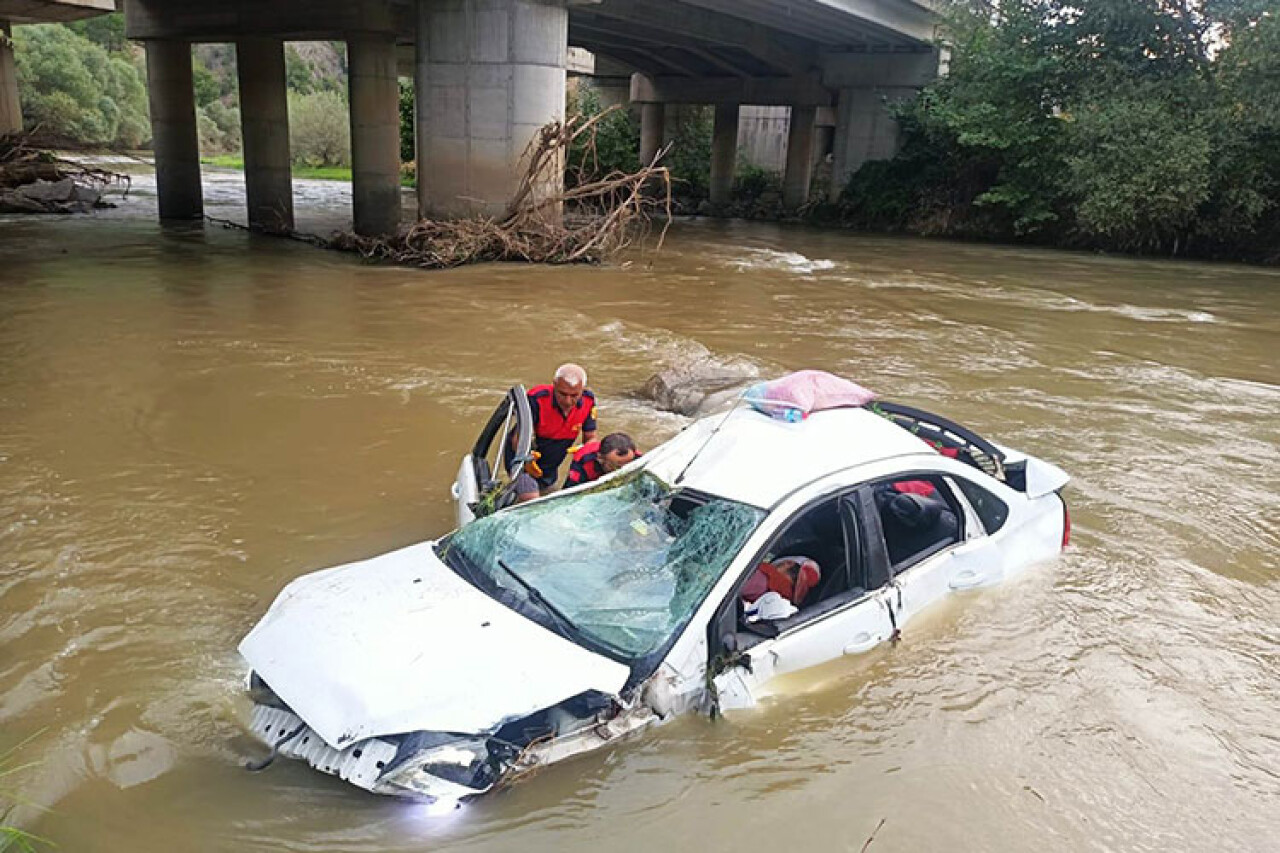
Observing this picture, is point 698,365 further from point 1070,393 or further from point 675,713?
point 675,713

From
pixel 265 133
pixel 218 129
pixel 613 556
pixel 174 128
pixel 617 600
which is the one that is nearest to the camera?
pixel 617 600

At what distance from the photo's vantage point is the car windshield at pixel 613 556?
166 inches

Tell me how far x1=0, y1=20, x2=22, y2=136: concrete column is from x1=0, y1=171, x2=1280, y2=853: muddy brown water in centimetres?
1651

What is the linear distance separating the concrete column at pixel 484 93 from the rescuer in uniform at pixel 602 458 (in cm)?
1556

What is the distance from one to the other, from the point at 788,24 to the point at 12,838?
32068 millimetres

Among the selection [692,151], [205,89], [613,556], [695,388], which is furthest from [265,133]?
[205,89]

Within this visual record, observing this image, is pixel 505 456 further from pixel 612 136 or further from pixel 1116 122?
pixel 612 136

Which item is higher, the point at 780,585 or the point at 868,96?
the point at 868,96

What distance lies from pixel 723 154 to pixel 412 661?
43.0 metres

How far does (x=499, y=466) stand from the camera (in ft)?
20.2

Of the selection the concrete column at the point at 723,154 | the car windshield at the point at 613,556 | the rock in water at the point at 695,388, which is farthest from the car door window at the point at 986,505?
the concrete column at the point at 723,154

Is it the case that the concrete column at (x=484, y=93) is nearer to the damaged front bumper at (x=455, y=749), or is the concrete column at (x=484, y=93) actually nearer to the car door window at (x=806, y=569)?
the car door window at (x=806, y=569)

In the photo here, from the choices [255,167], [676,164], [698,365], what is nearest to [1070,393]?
[698,365]

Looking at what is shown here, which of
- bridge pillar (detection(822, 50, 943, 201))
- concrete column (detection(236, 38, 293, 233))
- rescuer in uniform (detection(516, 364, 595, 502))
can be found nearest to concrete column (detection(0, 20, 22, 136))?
concrete column (detection(236, 38, 293, 233))
